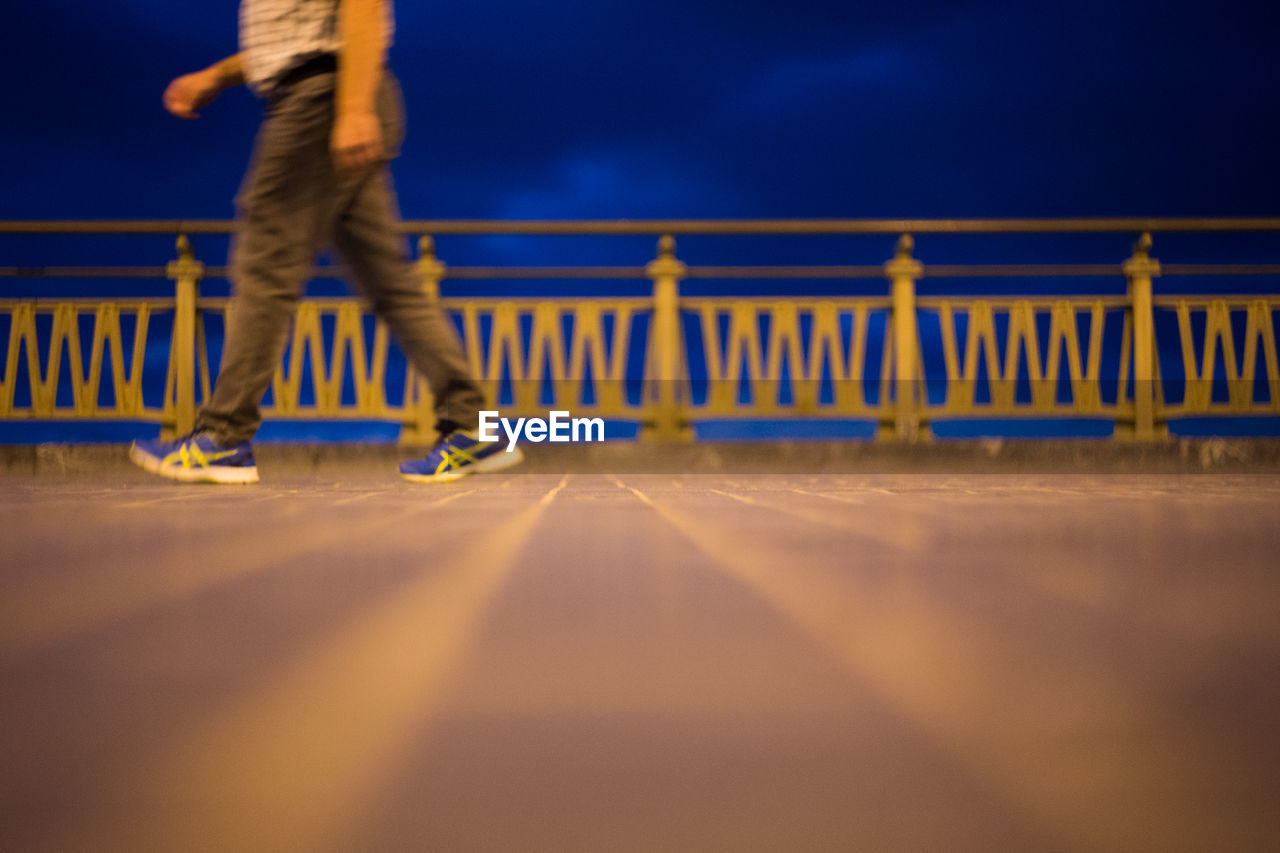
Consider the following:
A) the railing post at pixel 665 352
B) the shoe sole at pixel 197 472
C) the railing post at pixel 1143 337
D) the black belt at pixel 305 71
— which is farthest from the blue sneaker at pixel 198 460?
the railing post at pixel 1143 337

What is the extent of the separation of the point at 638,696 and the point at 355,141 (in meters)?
2.33

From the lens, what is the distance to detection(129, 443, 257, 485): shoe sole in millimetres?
3080

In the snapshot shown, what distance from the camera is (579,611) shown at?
121 cm

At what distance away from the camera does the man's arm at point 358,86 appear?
283 cm

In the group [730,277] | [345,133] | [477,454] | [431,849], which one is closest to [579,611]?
[431,849]

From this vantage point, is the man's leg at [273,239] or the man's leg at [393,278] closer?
the man's leg at [273,239]

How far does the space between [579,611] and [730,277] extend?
549 centimetres

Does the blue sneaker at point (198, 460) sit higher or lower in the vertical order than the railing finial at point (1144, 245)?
lower

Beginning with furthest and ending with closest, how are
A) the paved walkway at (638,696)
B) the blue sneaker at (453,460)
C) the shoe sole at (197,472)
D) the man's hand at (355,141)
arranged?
the blue sneaker at (453,460)
the shoe sole at (197,472)
the man's hand at (355,141)
the paved walkway at (638,696)

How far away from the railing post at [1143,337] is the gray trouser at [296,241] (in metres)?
4.86

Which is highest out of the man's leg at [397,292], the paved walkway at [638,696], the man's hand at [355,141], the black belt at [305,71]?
the black belt at [305,71]

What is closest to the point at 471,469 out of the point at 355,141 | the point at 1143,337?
the point at 355,141

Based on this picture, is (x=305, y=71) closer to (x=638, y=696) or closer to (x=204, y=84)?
(x=204, y=84)

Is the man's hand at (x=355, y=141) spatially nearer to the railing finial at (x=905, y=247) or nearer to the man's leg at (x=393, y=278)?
the man's leg at (x=393, y=278)
